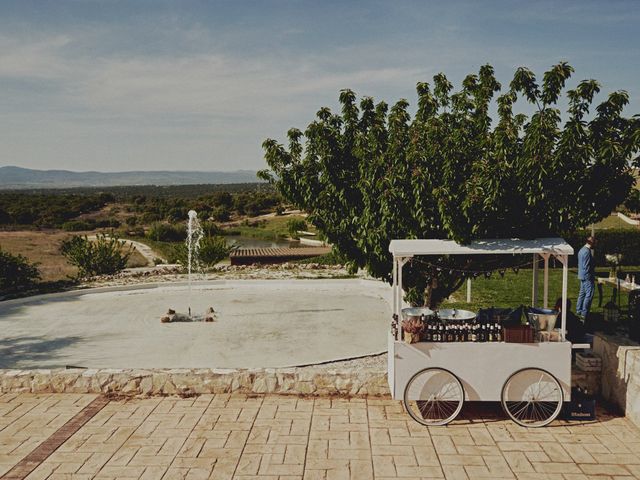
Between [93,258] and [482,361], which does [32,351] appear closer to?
[482,361]

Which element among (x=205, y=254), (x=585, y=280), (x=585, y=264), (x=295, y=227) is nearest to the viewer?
(x=585, y=280)

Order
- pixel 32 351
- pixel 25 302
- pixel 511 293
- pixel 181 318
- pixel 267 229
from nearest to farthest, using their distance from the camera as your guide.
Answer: pixel 32 351
pixel 181 318
pixel 511 293
pixel 25 302
pixel 267 229

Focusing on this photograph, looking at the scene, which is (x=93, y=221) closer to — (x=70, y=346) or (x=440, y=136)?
(x=70, y=346)

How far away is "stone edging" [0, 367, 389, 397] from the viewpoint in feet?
27.9

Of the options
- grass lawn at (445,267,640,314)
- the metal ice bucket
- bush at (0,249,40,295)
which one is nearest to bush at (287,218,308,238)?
grass lawn at (445,267,640,314)

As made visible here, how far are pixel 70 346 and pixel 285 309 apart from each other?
6.23 meters

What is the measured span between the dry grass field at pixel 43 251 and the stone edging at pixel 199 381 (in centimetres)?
2092

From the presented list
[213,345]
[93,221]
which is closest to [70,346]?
[213,345]

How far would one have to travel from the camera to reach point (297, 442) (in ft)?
23.2

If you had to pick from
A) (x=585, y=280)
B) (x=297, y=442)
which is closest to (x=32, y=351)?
(x=297, y=442)

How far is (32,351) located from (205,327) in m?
4.11

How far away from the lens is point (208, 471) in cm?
640

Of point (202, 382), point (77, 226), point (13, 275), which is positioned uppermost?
point (202, 382)

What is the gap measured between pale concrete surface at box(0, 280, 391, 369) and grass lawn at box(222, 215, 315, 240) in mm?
37085
